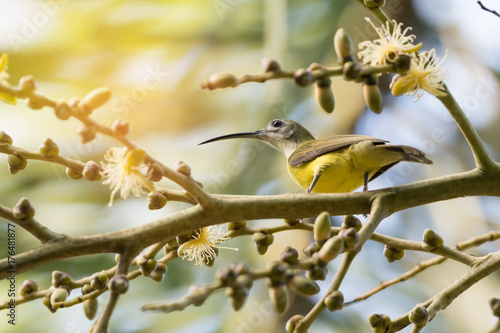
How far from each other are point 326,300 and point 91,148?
1724mm

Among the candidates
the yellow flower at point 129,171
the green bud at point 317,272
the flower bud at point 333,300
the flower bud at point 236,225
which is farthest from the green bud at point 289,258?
the flower bud at point 236,225

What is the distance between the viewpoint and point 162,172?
0.94 m

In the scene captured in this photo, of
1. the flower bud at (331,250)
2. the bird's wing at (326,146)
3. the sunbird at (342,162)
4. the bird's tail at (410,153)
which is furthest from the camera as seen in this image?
the bird's wing at (326,146)

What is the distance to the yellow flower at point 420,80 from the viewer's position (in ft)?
3.73

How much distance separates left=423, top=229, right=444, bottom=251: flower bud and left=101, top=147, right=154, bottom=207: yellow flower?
0.54 metres

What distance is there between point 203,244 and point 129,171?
34 cm

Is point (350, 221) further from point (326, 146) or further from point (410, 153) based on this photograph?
point (326, 146)

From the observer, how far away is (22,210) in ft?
3.11

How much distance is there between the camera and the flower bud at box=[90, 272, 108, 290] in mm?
1041

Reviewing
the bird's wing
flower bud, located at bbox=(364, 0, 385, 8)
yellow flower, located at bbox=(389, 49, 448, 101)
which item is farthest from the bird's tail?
flower bud, located at bbox=(364, 0, 385, 8)

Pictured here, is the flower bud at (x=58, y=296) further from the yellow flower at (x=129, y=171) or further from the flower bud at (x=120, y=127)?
the flower bud at (x=120, y=127)

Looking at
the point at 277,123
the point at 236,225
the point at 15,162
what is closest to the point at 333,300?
the point at 236,225

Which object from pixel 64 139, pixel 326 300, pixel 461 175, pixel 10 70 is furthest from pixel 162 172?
pixel 10 70

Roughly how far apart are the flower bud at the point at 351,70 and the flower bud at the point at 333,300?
1.22 ft
